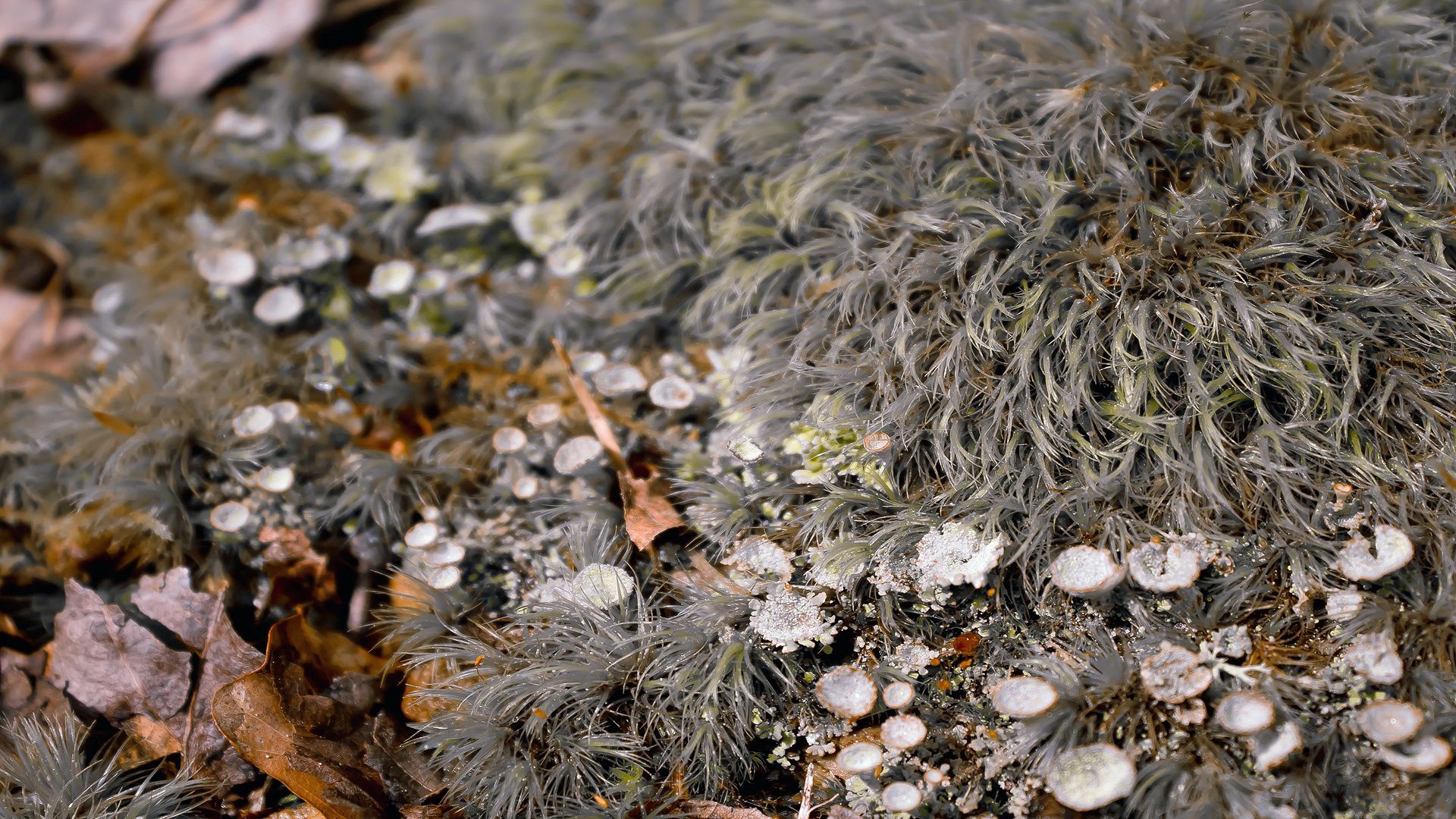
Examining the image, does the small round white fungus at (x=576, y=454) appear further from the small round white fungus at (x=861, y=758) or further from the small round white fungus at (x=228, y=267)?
the small round white fungus at (x=228, y=267)

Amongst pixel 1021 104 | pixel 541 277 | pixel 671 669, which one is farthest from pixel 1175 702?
pixel 541 277

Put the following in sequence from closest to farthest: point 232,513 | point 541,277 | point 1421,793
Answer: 1. point 1421,793
2. point 232,513
3. point 541,277

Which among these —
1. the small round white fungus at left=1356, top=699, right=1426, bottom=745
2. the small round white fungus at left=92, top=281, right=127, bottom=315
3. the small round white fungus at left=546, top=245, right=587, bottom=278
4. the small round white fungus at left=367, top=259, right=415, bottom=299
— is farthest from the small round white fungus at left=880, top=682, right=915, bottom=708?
the small round white fungus at left=92, top=281, right=127, bottom=315

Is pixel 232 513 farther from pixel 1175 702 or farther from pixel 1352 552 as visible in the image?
pixel 1352 552

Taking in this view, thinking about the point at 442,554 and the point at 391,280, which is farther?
the point at 391,280

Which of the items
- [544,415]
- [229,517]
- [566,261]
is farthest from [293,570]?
[566,261]

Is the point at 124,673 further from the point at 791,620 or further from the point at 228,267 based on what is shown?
the point at 791,620
